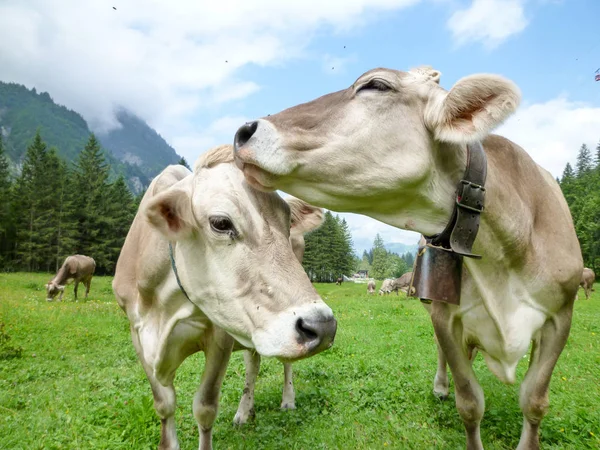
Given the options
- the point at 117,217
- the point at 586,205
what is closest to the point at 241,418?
the point at 117,217

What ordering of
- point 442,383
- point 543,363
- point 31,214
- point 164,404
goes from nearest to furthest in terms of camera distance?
point 543,363, point 164,404, point 442,383, point 31,214

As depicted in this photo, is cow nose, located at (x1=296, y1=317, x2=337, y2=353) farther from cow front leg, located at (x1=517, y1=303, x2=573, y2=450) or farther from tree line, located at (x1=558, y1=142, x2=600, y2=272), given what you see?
tree line, located at (x1=558, y1=142, x2=600, y2=272)

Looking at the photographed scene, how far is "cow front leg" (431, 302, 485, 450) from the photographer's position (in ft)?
11.1

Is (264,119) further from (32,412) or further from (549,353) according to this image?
(32,412)

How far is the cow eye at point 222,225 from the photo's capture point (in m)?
2.51

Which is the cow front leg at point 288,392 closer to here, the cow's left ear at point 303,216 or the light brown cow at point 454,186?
the light brown cow at point 454,186

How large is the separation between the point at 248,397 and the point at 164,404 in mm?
1393

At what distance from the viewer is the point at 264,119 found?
2.28 metres

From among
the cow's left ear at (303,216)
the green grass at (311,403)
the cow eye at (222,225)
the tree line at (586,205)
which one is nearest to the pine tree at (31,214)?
the green grass at (311,403)

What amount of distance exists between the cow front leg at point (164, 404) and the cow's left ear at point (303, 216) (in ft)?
6.09

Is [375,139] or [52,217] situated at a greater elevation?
[375,139]

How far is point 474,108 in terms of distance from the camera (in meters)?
2.32

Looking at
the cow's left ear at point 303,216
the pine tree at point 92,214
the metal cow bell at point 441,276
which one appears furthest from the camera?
the pine tree at point 92,214

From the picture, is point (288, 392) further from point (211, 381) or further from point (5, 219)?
point (5, 219)
